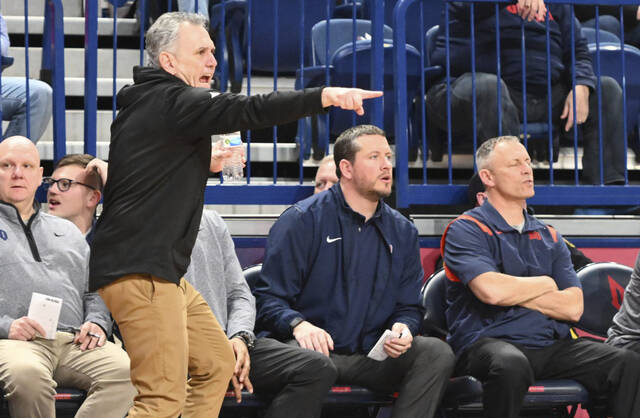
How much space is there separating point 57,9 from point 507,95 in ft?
8.71

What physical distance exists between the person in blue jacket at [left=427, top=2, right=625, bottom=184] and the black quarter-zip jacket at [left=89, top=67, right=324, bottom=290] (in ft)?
8.85

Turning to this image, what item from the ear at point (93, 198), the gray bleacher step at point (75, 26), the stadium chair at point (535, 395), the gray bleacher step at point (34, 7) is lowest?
the stadium chair at point (535, 395)

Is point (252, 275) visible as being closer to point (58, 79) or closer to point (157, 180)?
point (157, 180)

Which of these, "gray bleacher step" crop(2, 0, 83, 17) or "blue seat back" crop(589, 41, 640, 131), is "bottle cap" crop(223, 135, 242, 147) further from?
"gray bleacher step" crop(2, 0, 83, 17)

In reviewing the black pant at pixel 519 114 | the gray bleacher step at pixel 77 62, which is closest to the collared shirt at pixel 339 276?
the black pant at pixel 519 114

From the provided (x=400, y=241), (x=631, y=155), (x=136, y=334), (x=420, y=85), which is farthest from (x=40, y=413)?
(x=631, y=155)

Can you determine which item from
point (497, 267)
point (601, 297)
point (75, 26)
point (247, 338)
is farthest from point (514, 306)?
point (75, 26)

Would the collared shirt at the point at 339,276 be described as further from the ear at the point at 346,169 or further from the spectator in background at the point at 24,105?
the spectator in background at the point at 24,105

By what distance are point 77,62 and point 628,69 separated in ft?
13.0

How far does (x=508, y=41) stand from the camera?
5.54m

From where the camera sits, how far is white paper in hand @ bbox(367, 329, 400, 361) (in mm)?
3686

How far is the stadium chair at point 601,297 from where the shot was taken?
4477 millimetres

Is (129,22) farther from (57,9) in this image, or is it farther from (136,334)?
(136,334)

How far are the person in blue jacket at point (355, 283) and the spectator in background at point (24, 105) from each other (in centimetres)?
165
